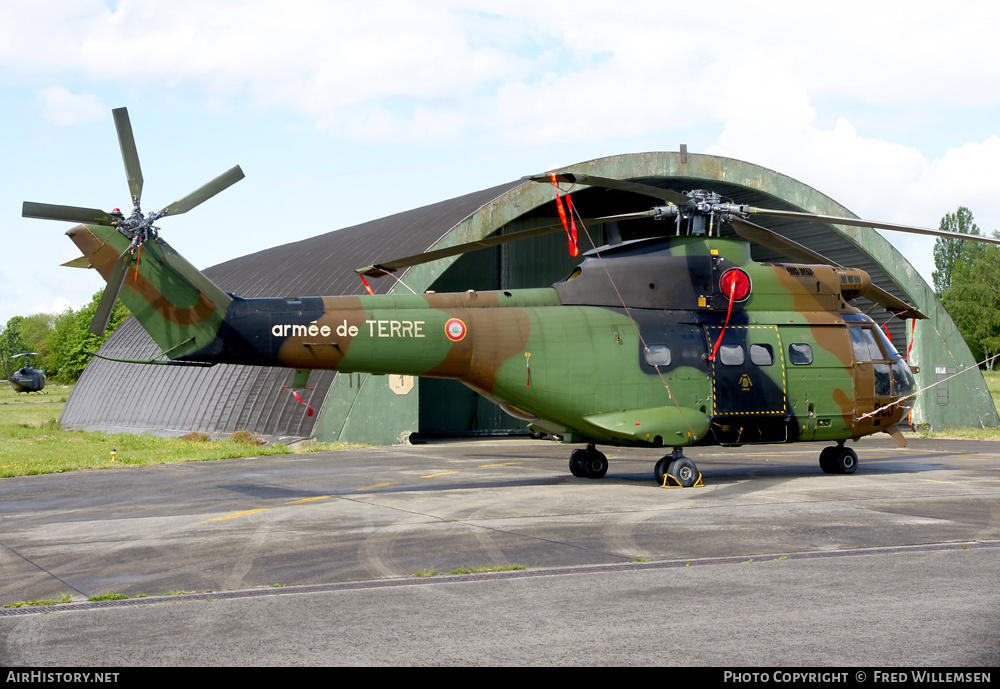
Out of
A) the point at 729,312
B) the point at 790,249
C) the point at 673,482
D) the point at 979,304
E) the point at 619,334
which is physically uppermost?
the point at 979,304

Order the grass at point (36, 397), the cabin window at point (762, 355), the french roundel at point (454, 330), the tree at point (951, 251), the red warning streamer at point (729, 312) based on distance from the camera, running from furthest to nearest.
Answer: the tree at point (951, 251) → the grass at point (36, 397) → the cabin window at point (762, 355) → the red warning streamer at point (729, 312) → the french roundel at point (454, 330)

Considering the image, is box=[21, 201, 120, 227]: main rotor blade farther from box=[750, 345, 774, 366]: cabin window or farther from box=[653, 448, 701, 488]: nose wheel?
box=[750, 345, 774, 366]: cabin window

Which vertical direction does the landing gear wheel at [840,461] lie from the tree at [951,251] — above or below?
below

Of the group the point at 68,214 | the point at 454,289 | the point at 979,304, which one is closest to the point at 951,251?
the point at 979,304

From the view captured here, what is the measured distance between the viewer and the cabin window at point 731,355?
1684 centimetres

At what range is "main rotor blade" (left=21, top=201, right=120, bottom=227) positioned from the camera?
12320mm

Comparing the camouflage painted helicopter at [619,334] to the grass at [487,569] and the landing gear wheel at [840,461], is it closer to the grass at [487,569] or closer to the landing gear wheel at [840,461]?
the landing gear wheel at [840,461]

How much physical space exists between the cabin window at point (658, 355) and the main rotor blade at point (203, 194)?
7751mm

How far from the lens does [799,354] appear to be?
17297 millimetres

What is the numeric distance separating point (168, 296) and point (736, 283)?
10.1 meters

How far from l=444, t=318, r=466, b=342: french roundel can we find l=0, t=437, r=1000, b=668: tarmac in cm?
272

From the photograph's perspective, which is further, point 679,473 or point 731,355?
point 731,355

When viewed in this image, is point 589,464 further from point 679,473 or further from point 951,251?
point 951,251

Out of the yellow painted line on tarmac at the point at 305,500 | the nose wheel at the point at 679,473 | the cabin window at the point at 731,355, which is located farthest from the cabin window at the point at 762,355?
the yellow painted line on tarmac at the point at 305,500
